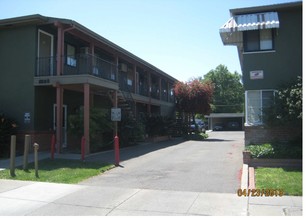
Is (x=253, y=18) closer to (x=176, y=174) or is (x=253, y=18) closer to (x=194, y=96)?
(x=176, y=174)

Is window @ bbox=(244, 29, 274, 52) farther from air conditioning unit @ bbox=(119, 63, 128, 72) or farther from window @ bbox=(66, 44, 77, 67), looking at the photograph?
air conditioning unit @ bbox=(119, 63, 128, 72)

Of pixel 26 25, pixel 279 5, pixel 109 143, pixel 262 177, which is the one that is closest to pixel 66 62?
pixel 26 25

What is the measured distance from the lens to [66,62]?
20000 millimetres

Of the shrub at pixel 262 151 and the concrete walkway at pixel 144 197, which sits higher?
the shrub at pixel 262 151

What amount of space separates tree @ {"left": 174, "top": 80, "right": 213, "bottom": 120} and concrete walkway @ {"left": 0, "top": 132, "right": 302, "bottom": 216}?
840 inches

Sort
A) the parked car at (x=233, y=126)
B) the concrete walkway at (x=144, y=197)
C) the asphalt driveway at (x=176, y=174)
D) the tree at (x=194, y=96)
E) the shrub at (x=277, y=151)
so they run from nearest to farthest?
the concrete walkway at (x=144, y=197) < the asphalt driveway at (x=176, y=174) < the shrub at (x=277, y=151) < the tree at (x=194, y=96) < the parked car at (x=233, y=126)

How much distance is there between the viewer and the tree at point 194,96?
109ft

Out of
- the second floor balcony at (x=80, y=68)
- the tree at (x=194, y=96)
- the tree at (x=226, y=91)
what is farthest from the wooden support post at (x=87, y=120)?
the tree at (x=226, y=91)

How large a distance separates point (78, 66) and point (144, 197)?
504 inches

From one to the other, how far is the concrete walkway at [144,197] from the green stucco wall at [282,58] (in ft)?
15.7

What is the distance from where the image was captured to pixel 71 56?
66.6ft

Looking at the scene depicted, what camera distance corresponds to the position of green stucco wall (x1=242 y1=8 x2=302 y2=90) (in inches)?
586

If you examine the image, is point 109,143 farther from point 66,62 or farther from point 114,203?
point 114,203

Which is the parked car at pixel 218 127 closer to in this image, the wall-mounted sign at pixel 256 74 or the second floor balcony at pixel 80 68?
the second floor balcony at pixel 80 68
